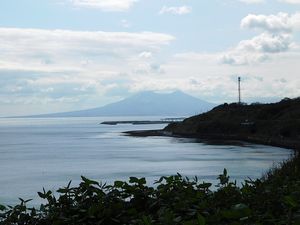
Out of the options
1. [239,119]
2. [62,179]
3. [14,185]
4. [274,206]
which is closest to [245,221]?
[274,206]

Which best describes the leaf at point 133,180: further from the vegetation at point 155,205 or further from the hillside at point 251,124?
the hillside at point 251,124

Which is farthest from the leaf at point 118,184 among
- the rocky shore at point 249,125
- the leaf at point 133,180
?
the rocky shore at point 249,125

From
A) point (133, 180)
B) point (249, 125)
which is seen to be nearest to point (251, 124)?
point (249, 125)

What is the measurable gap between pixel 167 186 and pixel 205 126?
115 meters

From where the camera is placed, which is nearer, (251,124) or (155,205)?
(155,205)

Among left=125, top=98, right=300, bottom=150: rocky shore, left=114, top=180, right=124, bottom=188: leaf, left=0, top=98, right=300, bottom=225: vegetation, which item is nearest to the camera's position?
left=0, top=98, right=300, bottom=225: vegetation

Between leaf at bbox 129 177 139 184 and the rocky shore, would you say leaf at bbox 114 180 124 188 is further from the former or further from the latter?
the rocky shore

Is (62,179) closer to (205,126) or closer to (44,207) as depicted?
(44,207)

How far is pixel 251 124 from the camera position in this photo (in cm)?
10350

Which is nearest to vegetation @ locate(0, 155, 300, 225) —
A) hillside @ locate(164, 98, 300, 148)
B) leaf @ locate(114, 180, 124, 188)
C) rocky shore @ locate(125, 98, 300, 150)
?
leaf @ locate(114, 180, 124, 188)

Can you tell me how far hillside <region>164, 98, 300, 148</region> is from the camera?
85.9 metres

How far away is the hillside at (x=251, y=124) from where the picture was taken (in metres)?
85.9

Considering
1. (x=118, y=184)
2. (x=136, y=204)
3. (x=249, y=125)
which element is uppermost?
(x=118, y=184)

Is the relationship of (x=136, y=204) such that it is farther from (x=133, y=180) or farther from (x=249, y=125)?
(x=249, y=125)
